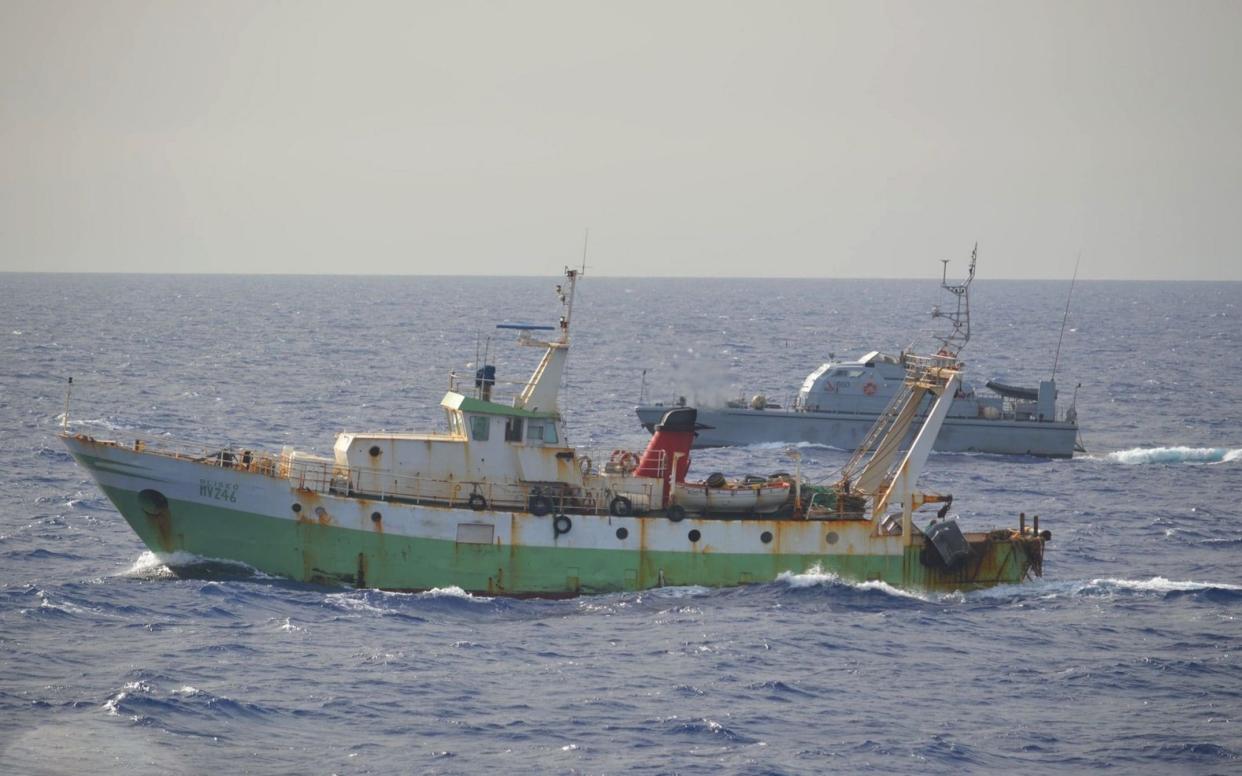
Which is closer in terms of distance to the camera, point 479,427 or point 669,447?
point 479,427

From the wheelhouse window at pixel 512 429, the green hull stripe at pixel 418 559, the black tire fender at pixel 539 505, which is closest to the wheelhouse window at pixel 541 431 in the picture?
the wheelhouse window at pixel 512 429

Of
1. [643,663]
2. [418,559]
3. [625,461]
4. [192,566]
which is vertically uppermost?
[625,461]

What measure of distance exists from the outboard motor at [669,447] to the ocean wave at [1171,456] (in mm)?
33895

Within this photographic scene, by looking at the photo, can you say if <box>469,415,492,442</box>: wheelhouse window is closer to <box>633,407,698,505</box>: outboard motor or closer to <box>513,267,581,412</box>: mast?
<box>513,267,581,412</box>: mast

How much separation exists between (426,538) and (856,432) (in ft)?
113

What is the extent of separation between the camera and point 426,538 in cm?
4056

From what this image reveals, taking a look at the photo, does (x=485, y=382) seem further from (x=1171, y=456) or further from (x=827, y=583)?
(x=1171, y=456)

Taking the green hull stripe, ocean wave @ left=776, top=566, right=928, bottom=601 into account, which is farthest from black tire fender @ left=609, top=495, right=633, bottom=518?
ocean wave @ left=776, top=566, right=928, bottom=601

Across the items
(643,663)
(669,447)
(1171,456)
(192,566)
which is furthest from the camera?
(1171,456)

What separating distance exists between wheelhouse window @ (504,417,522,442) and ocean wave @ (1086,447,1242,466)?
124ft

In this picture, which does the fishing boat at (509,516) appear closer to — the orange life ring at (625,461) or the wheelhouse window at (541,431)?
the wheelhouse window at (541,431)

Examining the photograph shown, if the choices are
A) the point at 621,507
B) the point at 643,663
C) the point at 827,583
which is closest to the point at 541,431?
the point at 621,507

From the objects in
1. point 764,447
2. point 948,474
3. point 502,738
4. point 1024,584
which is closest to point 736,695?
point 502,738

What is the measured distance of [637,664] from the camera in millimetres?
35625
